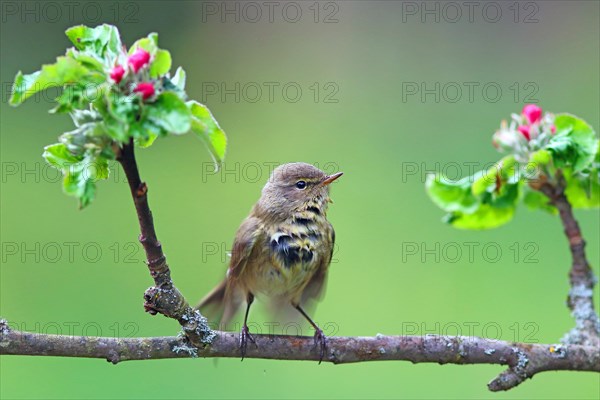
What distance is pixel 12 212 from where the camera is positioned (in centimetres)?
562

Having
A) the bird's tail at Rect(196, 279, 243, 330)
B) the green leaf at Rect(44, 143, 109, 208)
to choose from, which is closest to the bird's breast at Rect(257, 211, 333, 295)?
the bird's tail at Rect(196, 279, 243, 330)

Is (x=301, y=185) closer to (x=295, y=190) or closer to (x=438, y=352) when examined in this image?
(x=295, y=190)

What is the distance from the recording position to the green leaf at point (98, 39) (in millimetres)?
2111

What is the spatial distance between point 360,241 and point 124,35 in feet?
9.35

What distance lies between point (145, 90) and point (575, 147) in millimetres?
1758

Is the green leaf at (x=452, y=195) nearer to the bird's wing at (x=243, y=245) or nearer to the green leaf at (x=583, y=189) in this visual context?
the green leaf at (x=583, y=189)

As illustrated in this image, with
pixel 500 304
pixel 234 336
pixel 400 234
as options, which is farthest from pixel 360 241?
pixel 234 336

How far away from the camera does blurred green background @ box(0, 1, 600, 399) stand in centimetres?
484

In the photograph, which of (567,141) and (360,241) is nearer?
(567,141)

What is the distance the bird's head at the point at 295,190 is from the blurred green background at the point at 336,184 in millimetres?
518

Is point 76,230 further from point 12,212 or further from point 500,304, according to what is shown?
point 500,304

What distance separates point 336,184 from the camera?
19.2 feet
